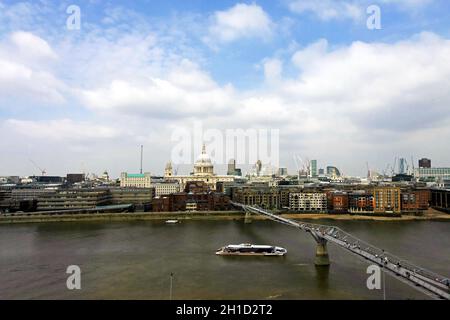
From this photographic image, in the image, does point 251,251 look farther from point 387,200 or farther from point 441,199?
point 441,199

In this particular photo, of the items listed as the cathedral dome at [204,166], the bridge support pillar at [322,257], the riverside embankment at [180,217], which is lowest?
the riverside embankment at [180,217]

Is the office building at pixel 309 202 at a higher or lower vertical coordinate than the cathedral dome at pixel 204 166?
lower

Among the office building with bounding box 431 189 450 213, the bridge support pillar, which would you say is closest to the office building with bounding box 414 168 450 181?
the office building with bounding box 431 189 450 213

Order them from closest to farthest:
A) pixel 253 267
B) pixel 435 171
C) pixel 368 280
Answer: pixel 368 280 → pixel 253 267 → pixel 435 171

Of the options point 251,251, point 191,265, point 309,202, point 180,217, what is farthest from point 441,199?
point 191,265

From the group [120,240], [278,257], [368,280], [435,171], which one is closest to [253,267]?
[278,257]

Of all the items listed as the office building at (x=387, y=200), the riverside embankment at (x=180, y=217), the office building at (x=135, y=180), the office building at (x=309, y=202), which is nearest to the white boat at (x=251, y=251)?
the riverside embankment at (x=180, y=217)

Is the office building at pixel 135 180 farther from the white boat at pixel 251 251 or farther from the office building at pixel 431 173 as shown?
the office building at pixel 431 173
